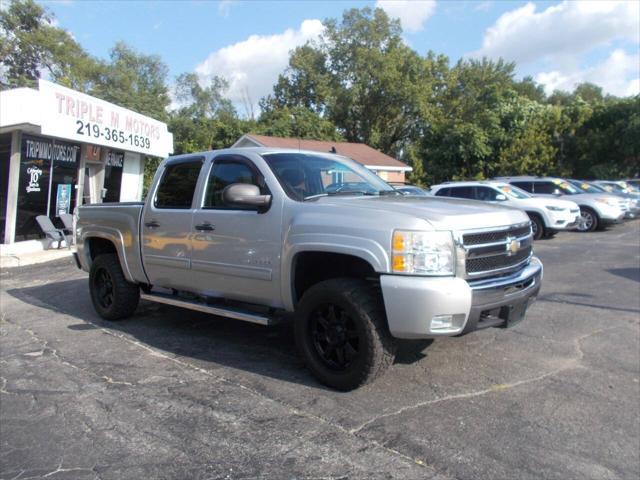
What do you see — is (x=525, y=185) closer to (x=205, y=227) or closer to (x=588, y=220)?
(x=588, y=220)

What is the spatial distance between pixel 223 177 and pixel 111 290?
244 cm

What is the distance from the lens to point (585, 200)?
55.3ft

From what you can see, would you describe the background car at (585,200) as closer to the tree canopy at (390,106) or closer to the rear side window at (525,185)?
the rear side window at (525,185)

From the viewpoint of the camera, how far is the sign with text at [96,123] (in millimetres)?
12823

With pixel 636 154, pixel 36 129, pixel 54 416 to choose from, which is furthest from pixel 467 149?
pixel 54 416

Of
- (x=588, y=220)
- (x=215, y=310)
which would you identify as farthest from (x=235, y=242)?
(x=588, y=220)

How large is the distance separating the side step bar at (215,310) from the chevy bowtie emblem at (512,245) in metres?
Answer: 2.04

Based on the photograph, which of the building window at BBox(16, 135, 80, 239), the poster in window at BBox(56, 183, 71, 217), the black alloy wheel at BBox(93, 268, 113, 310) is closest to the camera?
the black alloy wheel at BBox(93, 268, 113, 310)

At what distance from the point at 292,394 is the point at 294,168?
2033 millimetres

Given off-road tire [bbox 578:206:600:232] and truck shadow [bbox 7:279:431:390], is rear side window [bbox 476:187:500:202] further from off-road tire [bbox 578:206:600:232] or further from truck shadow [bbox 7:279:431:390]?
truck shadow [bbox 7:279:431:390]

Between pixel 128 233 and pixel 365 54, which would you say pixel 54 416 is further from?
pixel 365 54

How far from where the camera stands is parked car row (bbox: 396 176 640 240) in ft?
48.5

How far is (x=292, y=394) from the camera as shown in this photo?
13.8 ft

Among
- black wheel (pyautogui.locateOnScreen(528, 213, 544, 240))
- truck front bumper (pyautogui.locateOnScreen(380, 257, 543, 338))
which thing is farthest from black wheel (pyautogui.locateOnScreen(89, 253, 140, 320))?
black wheel (pyautogui.locateOnScreen(528, 213, 544, 240))
